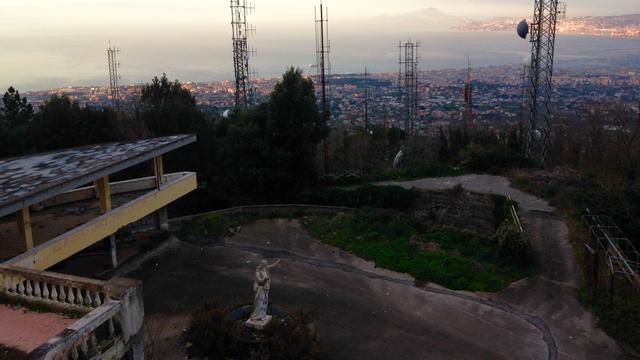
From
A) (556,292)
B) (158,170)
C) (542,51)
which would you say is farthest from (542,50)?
(158,170)

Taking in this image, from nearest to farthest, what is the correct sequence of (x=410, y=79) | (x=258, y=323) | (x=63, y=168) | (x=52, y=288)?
(x=52, y=288), (x=258, y=323), (x=63, y=168), (x=410, y=79)

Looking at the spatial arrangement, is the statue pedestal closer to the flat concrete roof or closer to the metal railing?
the flat concrete roof

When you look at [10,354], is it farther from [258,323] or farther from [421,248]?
[421,248]

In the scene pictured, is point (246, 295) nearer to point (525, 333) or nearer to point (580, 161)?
point (525, 333)

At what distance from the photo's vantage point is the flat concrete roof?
10758 millimetres

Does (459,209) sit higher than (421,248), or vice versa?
(459,209)

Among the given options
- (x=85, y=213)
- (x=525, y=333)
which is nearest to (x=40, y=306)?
(x=85, y=213)

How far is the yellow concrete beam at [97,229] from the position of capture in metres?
12.2

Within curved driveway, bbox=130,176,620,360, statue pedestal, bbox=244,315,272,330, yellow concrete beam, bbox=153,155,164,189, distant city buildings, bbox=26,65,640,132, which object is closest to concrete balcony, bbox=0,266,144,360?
statue pedestal, bbox=244,315,272,330

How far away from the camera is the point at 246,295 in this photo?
14344 millimetres

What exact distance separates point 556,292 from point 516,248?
1.83 m

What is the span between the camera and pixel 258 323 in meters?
11.3

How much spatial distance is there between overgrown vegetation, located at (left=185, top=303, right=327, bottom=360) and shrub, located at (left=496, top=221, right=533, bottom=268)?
7187mm

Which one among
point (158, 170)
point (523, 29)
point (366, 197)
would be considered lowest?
point (366, 197)
